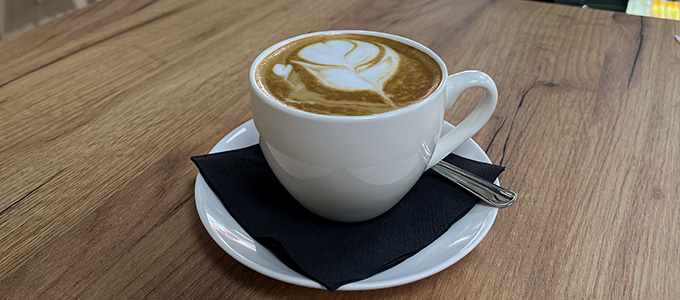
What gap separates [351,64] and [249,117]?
219 mm

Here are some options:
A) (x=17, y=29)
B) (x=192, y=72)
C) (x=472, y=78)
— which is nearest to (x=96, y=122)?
(x=192, y=72)

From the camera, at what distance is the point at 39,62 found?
84 centimetres

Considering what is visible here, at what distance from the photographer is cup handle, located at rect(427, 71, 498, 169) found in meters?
0.55

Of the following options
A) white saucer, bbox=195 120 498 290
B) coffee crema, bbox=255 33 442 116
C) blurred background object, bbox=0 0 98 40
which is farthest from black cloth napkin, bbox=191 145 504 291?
blurred background object, bbox=0 0 98 40

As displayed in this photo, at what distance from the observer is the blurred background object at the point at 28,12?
278 cm

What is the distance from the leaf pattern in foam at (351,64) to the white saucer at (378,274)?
0.14 m

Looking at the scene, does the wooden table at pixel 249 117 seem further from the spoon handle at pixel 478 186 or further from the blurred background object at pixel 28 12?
the blurred background object at pixel 28 12

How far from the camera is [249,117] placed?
0.73m

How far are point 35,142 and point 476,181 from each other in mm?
536

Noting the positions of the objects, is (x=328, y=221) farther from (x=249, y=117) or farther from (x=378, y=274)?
(x=249, y=117)

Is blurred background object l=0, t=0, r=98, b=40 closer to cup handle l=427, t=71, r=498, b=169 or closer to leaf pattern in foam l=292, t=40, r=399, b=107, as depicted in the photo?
leaf pattern in foam l=292, t=40, r=399, b=107

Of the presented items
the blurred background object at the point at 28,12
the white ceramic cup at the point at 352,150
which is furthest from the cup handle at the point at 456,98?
the blurred background object at the point at 28,12

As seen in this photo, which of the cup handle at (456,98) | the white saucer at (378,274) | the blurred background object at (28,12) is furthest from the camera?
the blurred background object at (28,12)

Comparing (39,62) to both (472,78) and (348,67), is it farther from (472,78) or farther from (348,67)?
(472,78)
